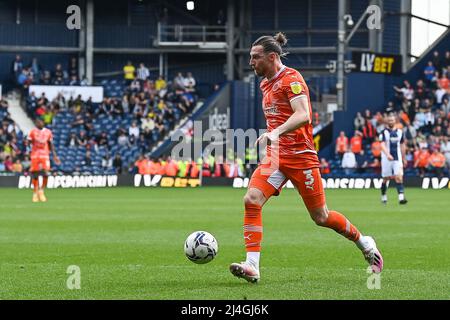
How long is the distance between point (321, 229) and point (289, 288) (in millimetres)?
8674

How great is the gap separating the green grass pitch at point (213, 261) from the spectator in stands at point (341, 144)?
18.5m

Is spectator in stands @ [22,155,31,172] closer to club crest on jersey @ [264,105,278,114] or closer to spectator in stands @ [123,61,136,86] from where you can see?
spectator in stands @ [123,61,136,86]

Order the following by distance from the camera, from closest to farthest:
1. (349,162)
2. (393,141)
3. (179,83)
Answer: (393,141), (349,162), (179,83)

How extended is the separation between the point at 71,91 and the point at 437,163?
19.0 meters

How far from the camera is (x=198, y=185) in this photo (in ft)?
142

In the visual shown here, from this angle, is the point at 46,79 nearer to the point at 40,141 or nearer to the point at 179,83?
the point at 179,83

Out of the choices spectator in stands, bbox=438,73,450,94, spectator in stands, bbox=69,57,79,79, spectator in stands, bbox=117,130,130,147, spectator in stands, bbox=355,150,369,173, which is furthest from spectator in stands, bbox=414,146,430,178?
spectator in stands, bbox=69,57,79,79

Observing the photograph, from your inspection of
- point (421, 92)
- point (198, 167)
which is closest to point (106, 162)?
point (198, 167)

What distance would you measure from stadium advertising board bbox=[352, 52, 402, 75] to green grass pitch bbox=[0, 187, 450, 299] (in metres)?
19.7

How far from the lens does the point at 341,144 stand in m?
44.2

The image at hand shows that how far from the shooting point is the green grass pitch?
9602 millimetres

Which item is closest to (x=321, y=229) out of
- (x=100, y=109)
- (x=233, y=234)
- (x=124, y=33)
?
(x=233, y=234)

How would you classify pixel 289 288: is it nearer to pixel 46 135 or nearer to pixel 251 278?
pixel 251 278

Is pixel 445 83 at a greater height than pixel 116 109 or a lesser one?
greater
